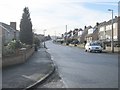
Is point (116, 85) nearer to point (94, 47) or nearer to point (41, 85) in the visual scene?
point (41, 85)

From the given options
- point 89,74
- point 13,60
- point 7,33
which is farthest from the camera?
point 7,33

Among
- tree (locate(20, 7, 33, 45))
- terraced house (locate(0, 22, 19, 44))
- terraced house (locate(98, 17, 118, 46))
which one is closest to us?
tree (locate(20, 7, 33, 45))

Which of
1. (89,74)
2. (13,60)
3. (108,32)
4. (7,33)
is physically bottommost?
(89,74)

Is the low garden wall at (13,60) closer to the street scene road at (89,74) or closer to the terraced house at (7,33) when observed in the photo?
the street scene road at (89,74)

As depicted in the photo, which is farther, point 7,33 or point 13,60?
point 7,33

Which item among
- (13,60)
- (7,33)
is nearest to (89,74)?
(13,60)

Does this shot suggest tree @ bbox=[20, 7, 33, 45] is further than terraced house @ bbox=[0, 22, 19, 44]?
No

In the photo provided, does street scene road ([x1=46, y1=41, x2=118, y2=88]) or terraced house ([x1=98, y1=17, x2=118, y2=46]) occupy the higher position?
terraced house ([x1=98, y1=17, x2=118, y2=46])

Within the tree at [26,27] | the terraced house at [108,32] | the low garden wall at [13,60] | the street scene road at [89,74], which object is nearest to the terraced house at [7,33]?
the tree at [26,27]

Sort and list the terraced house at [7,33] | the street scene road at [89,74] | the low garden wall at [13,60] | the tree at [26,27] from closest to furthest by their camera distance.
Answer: the street scene road at [89,74], the low garden wall at [13,60], the tree at [26,27], the terraced house at [7,33]

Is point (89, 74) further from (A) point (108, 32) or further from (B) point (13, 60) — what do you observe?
(A) point (108, 32)

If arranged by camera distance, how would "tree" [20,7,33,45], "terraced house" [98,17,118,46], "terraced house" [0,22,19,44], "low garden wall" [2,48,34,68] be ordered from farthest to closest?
"terraced house" [98,17,118,46] → "terraced house" [0,22,19,44] → "tree" [20,7,33,45] → "low garden wall" [2,48,34,68]

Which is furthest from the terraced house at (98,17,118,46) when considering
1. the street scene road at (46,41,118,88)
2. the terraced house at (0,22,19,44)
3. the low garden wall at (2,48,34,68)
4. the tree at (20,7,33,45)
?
the low garden wall at (2,48,34,68)

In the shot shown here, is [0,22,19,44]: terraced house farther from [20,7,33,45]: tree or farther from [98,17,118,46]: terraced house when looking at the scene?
[98,17,118,46]: terraced house
